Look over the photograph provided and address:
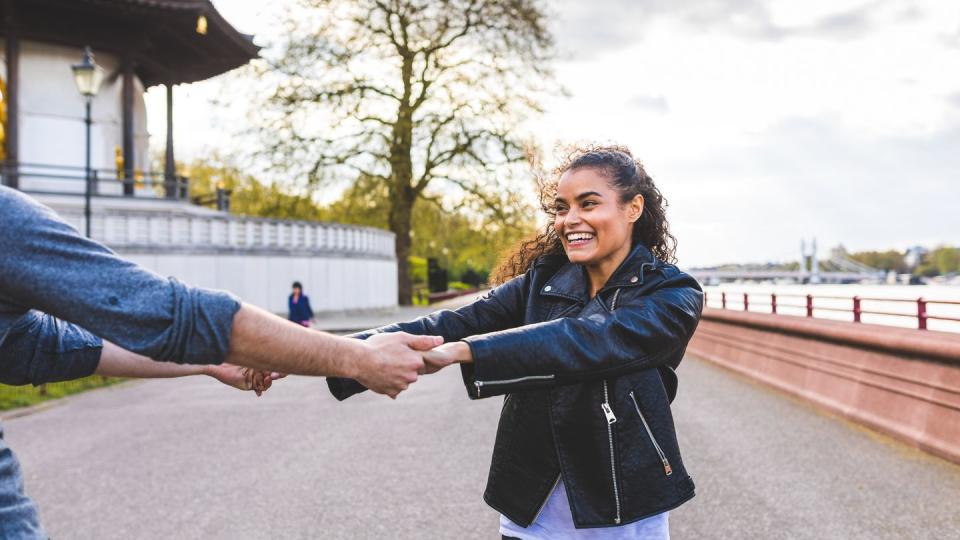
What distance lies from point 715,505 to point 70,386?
33.7 ft

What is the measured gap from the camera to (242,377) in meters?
2.77

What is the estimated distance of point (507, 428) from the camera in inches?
96.9

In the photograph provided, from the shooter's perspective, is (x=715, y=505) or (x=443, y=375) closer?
(x=715, y=505)

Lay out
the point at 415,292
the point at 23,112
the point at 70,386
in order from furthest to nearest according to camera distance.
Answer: the point at 415,292, the point at 23,112, the point at 70,386

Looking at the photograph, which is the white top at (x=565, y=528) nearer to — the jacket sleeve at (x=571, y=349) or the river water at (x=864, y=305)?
the jacket sleeve at (x=571, y=349)

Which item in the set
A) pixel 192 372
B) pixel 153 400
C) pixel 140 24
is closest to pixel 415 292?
pixel 140 24

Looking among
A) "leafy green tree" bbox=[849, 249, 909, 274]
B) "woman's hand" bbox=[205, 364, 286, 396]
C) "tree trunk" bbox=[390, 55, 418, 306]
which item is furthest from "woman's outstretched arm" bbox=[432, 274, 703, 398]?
"leafy green tree" bbox=[849, 249, 909, 274]

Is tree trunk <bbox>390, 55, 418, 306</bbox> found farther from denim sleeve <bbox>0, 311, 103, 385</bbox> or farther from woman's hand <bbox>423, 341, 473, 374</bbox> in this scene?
denim sleeve <bbox>0, 311, 103, 385</bbox>

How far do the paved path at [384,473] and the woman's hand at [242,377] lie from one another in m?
2.09

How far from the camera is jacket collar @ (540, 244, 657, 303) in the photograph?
2.44 meters

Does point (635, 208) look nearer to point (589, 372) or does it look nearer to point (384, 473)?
point (589, 372)

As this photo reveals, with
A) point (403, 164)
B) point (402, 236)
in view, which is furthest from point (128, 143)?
point (402, 236)

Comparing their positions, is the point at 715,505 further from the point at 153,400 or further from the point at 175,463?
the point at 153,400

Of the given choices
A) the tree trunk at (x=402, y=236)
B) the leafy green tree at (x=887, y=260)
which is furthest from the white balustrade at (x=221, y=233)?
the leafy green tree at (x=887, y=260)
